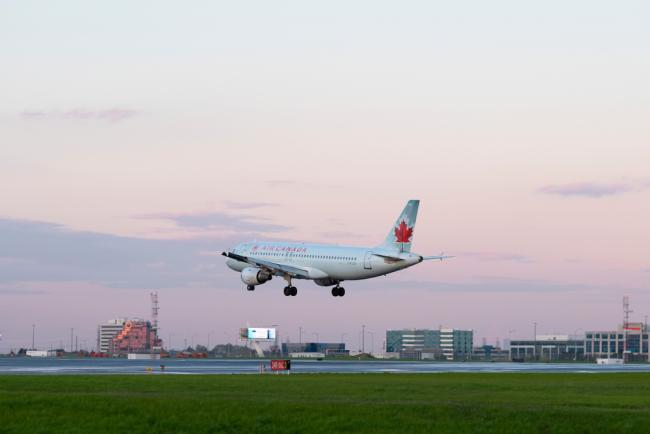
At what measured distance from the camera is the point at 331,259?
136375 mm

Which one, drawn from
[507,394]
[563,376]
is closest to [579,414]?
[507,394]

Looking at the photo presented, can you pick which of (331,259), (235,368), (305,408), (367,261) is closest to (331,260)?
(331,259)

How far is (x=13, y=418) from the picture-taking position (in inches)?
2512

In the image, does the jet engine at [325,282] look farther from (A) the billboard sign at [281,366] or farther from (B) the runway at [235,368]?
(A) the billboard sign at [281,366]

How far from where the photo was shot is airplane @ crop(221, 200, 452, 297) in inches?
5207

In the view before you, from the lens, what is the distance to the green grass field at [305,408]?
6256 cm

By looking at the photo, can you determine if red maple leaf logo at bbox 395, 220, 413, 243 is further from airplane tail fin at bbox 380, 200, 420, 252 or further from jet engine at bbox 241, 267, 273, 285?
jet engine at bbox 241, 267, 273, 285

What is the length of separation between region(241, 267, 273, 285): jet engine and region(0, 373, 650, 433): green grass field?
49.9m

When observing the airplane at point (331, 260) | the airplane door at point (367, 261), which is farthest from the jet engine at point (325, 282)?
the airplane door at point (367, 261)

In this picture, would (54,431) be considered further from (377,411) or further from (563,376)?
(563,376)

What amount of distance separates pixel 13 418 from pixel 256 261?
251 ft

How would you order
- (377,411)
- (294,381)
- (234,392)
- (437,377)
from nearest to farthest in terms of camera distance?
1. (377,411)
2. (234,392)
3. (294,381)
4. (437,377)

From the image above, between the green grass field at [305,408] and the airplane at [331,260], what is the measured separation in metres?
42.5

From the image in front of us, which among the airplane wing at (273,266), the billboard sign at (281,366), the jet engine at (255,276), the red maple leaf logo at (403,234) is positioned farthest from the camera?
the jet engine at (255,276)
